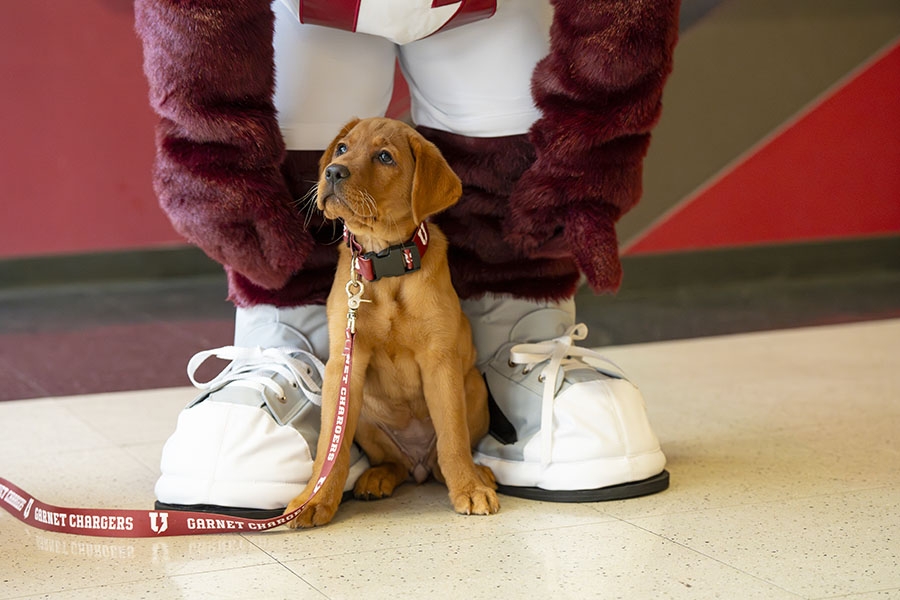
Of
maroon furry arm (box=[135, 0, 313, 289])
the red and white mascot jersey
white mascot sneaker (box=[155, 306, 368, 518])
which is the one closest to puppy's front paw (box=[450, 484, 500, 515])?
white mascot sneaker (box=[155, 306, 368, 518])

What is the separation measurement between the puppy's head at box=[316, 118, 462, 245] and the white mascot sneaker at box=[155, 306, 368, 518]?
0.24 metres

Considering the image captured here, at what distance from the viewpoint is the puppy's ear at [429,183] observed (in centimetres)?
136

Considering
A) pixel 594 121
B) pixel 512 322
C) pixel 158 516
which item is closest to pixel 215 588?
pixel 158 516

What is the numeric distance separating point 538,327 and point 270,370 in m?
0.40

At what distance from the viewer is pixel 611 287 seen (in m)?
1.50

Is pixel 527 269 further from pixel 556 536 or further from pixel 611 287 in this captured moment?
pixel 556 536

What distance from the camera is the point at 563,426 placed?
1.44 meters

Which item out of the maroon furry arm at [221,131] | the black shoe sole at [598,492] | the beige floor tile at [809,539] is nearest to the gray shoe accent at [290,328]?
the maroon furry arm at [221,131]

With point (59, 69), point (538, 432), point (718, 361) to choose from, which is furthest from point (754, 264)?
point (538, 432)

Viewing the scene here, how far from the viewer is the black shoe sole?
1.43 metres

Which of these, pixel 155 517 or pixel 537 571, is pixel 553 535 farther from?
pixel 155 517

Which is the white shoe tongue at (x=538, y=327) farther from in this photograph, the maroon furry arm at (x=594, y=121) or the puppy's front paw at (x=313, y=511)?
the puppy's front paw at (x=313, y=511)

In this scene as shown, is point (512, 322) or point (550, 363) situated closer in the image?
point (550, 363)

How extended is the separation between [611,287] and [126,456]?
0.82 meters
